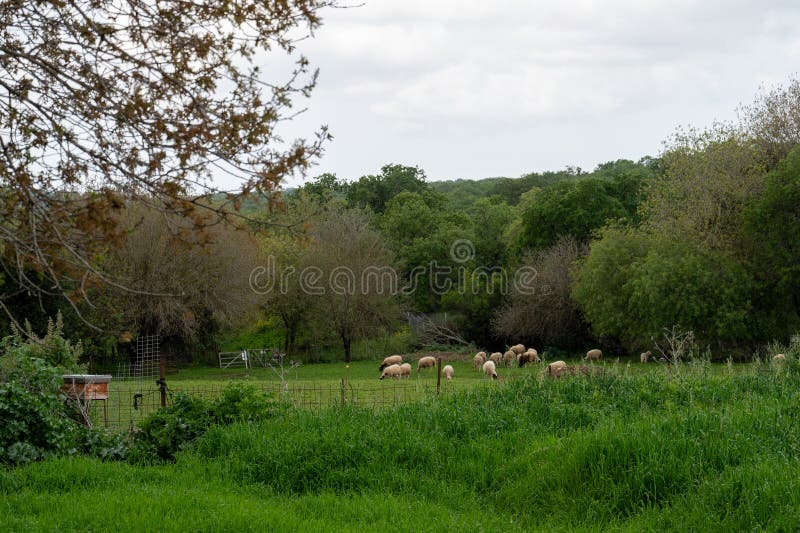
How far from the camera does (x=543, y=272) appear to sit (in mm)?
39750

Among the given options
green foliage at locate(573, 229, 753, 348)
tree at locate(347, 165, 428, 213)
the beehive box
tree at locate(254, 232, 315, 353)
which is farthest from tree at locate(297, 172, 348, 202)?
the beehive box

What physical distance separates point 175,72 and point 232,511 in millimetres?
3866

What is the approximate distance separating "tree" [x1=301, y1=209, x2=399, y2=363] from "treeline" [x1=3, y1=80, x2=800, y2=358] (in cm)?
9

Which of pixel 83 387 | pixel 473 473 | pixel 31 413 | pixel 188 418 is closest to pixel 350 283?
pixel 83 387

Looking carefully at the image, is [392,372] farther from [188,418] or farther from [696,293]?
[188,418]

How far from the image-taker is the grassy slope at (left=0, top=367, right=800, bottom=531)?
6492mm

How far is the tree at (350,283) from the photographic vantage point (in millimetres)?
43438

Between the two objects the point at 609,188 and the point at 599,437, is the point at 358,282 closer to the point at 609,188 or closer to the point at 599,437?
the point at 609,188

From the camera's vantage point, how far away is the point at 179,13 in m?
5.80

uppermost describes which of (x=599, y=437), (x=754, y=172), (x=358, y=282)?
(x=754, y=172)

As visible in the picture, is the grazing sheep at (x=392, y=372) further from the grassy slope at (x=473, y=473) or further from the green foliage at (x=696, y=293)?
the grassy slope at (x=473, y=473)

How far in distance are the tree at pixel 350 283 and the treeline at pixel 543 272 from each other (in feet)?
0.28

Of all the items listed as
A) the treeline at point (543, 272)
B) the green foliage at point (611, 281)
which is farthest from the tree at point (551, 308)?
the green foliage at point (611, 281)

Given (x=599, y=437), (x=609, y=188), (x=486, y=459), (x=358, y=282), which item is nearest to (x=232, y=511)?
(x=486, y=459)
